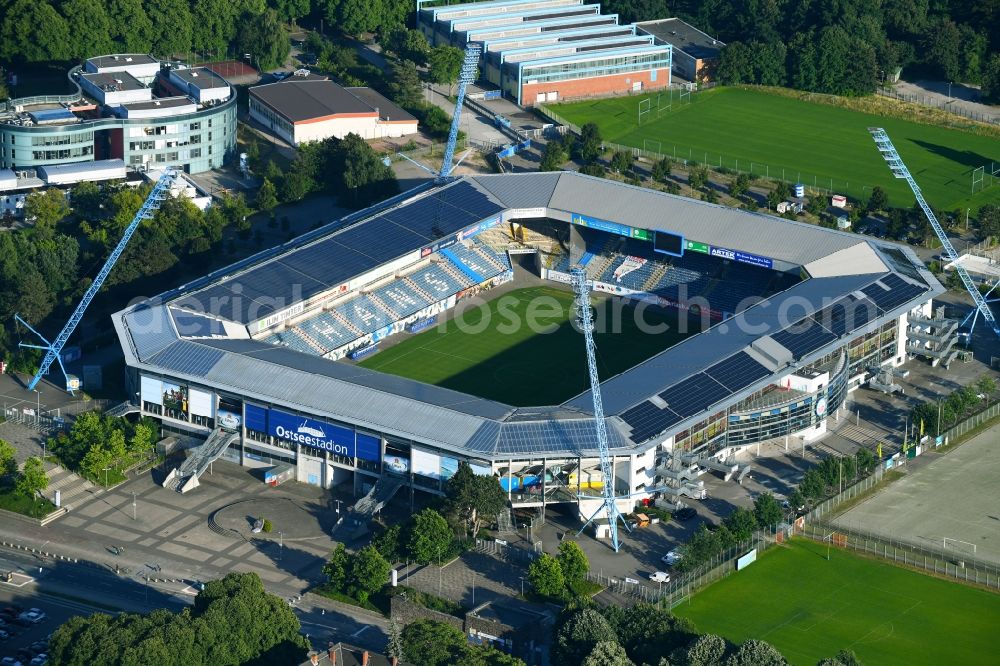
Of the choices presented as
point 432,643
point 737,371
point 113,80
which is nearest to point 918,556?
point 737,371

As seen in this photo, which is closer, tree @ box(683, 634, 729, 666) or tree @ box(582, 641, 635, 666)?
tree @ box(683, 634, 729, 666)

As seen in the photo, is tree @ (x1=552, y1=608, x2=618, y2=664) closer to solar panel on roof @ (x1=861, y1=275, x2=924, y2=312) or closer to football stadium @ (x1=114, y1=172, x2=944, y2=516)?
football stadium @ (x1=114, y1=172, x2=944, y2=516)

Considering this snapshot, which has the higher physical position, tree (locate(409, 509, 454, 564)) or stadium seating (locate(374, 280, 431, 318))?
stadium seating (locate(374, 280, 431, 318))

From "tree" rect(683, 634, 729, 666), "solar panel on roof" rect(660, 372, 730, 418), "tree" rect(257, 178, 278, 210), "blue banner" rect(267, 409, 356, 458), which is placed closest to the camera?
"tree" rect(683, 634, 729, 666)

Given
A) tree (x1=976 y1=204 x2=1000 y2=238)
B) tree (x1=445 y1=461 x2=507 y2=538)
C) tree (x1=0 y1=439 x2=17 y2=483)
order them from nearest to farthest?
tree (x1=445 y1=461 x2=507 y2=538)
tree (x1=0 y1=439 x2=17 y2=483)
tree (x1=976 y1=204 x2=1000 y2=238)

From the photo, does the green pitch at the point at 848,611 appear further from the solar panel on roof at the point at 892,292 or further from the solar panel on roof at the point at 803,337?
the solar panel on roof at the point at 892,292

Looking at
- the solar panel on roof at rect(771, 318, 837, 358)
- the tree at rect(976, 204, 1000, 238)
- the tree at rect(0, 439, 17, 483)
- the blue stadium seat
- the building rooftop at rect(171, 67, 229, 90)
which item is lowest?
the tree at rect(0, 439, 17, 483)

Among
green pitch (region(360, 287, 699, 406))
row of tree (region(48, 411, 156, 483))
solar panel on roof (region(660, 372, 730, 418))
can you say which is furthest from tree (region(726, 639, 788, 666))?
row of tree (region(48, 411, 156, 483))

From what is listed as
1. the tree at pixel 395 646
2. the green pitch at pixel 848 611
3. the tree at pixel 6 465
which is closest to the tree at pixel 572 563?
the green pitch at pixel 848 611
